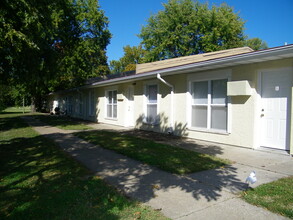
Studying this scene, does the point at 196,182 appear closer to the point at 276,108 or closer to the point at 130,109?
the point at 276,108

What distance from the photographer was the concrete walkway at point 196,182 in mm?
3270

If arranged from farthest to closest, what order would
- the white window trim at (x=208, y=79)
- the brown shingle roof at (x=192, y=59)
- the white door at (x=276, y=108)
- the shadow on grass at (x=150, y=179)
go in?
the brown shingle roof at (x=192, y=59), the white window trim at (x=208, y=79), the white door at (x=276, y=108), the shadow on grass at (x=150, y=179)

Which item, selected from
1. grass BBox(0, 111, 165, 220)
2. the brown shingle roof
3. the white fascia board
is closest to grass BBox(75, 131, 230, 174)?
grass BBox(0, 111, 165, 220)

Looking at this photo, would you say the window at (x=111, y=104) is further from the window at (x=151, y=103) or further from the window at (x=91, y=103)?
the window at (x=151, y=103)

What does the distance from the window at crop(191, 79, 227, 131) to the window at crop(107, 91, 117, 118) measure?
711 centimetres

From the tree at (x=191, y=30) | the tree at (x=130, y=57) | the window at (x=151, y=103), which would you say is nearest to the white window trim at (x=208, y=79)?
the window at (x=151, y=103)

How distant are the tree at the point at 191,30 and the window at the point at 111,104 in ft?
56.6

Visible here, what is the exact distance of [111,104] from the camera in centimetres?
1573

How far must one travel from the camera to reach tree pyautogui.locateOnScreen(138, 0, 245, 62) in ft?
95.5

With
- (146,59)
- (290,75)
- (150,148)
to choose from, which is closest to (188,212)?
(150,148)

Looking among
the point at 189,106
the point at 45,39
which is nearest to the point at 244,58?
the point at 189,106

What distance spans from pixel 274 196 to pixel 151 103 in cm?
854

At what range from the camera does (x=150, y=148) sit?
7484 mm

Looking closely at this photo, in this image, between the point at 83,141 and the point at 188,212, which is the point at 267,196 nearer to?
the point at 188,212
